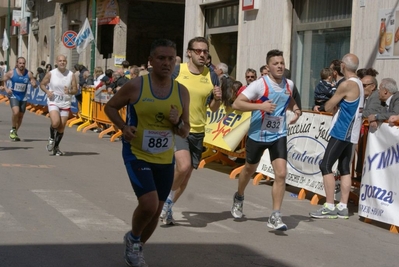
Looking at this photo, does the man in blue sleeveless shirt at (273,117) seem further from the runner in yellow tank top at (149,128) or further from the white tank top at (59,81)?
the white tank top at (59,81)

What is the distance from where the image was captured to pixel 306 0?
18.2 meters

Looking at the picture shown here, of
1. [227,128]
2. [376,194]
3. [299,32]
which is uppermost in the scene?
[299,32]

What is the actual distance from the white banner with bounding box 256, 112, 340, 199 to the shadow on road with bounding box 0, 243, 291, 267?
12.7ft

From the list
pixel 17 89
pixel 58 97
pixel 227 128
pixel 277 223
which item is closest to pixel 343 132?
pixel 277 223

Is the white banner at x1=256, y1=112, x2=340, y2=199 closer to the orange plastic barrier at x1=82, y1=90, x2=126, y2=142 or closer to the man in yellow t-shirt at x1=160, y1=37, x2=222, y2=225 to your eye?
the man in yellow t-shirt at x1=160, y1=37, x2=222, y2=225

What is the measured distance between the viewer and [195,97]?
8.41 m

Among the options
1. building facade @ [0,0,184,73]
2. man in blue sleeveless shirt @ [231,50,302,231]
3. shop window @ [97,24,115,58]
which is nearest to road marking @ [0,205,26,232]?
man in blue sleeveless shirt @ [231,50,302,231]

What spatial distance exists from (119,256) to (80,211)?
227 cm

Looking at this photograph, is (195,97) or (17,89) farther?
(17,89)

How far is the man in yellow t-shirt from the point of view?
832cm

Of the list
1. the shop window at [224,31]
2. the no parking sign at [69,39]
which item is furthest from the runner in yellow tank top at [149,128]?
the no parking sign at [69,39]

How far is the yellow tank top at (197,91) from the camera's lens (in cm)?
838

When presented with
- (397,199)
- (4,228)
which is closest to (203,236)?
(4,228)

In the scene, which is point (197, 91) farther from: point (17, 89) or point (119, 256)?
point (17, 89)
